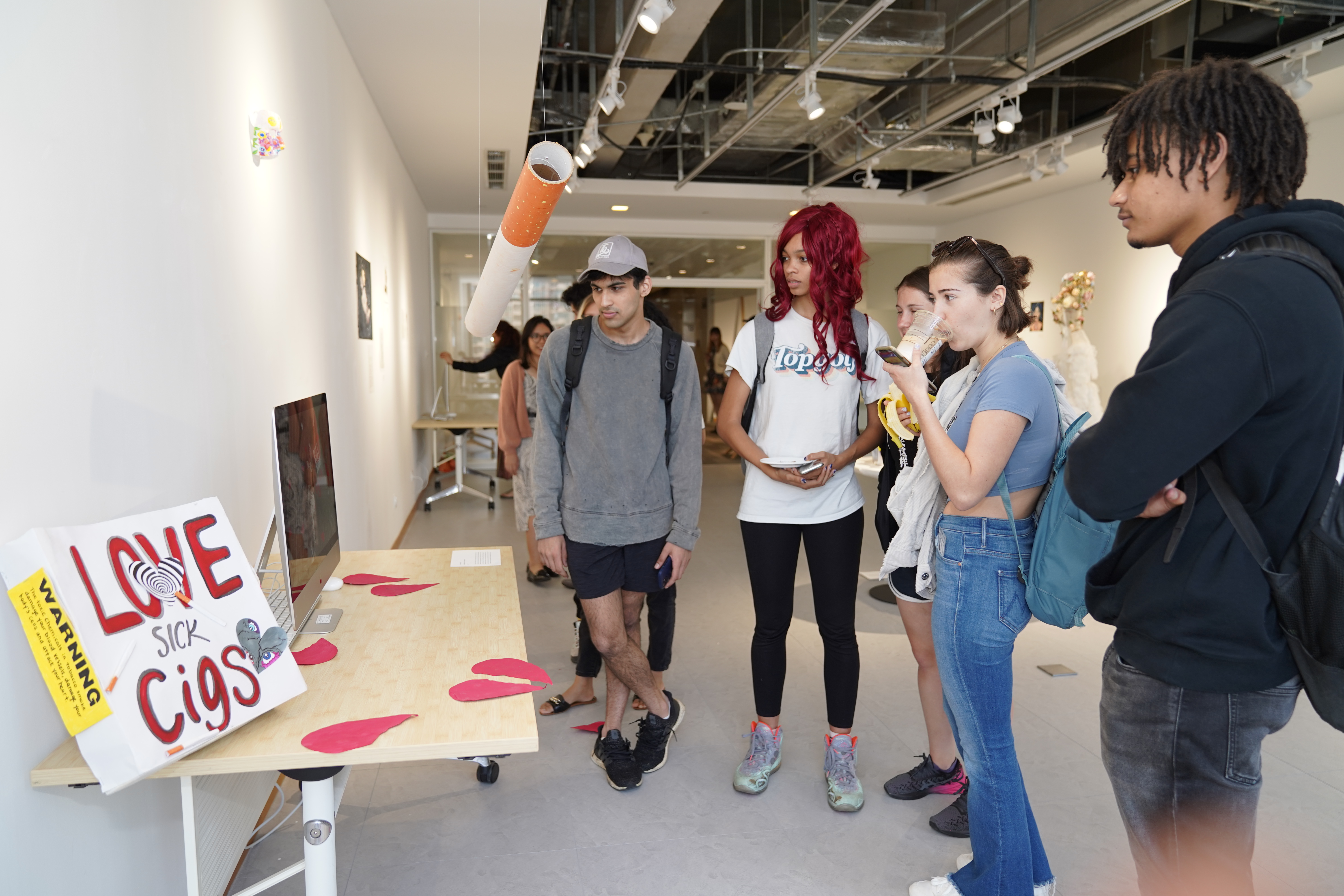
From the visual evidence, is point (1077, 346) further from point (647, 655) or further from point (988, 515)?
point (988, 515)

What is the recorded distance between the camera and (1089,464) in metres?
1.15

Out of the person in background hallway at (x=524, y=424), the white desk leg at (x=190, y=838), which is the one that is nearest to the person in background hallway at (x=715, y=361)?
the person in background hallway at (x=524, y=424)

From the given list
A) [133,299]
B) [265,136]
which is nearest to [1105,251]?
[265,136]

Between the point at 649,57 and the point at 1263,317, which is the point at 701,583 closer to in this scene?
the point at 649,57

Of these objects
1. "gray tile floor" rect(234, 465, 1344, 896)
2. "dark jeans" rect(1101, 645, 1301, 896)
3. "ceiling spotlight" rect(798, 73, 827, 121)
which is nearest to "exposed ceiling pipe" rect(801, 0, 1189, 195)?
"ceiling spotlight" rect(798, 73, 827, 121)

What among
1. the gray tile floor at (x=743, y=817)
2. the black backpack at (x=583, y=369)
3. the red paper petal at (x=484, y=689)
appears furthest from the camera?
the black backpack at (x=583, y=369)

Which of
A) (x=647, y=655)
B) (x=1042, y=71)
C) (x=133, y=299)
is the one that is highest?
(x=1042, y=71)

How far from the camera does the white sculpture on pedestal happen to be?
6250 mm

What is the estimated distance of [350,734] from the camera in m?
1.42

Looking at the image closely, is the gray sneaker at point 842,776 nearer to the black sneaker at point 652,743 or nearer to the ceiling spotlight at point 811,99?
the black sneaker at point 652,743

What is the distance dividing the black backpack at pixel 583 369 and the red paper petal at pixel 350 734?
1.14 meters

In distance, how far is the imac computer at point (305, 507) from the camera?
1.70 metres

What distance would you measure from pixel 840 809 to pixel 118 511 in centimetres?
196

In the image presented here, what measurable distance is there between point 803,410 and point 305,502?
4.41 ft
